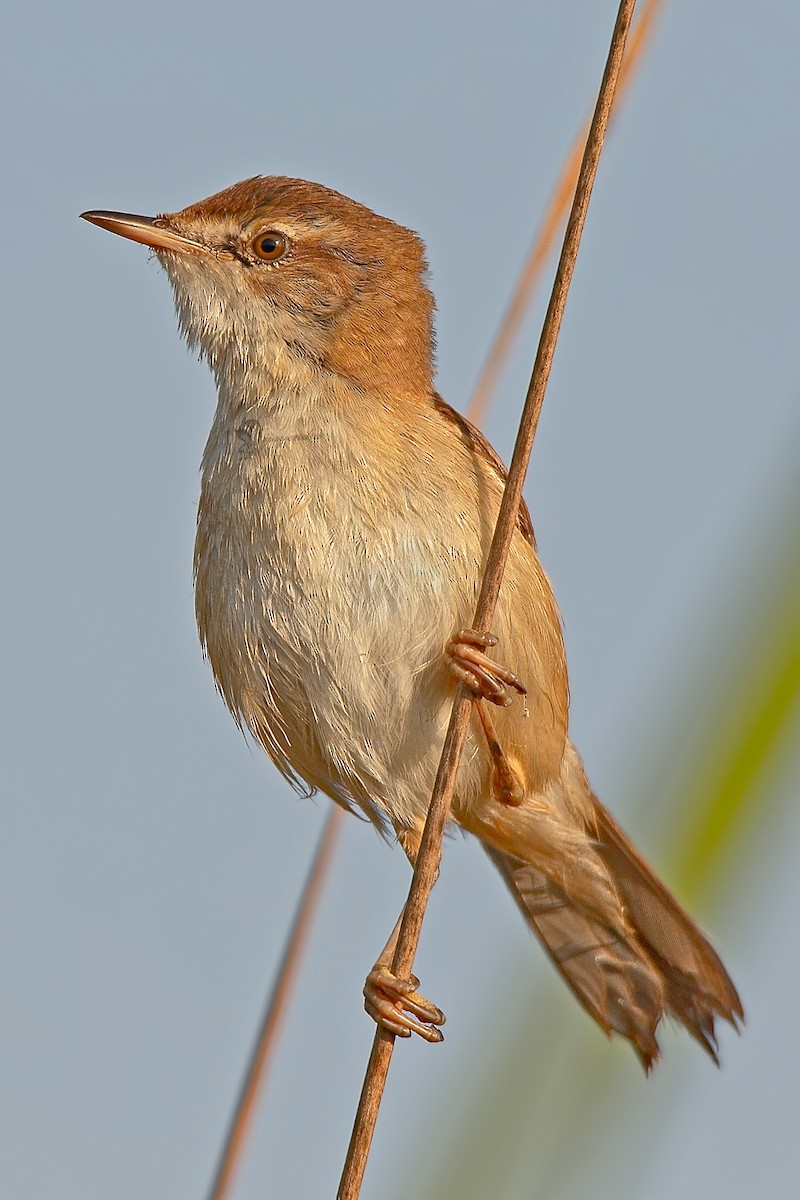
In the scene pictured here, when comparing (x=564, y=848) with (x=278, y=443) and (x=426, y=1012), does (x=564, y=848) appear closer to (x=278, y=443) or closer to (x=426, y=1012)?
(x=426, y=1012)

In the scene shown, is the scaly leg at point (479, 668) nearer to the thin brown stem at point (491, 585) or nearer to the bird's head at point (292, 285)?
the thin brown stem at point (491, 585)

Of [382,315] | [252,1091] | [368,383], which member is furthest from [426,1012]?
[382,315]

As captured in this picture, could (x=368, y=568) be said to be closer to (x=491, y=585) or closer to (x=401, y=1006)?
(x=491, y=585)

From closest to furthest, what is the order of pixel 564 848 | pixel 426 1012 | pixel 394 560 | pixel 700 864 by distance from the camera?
1. pixel 700 864
2. pixel 394 560
3. pixel 426 1012
4. pixel 564 848

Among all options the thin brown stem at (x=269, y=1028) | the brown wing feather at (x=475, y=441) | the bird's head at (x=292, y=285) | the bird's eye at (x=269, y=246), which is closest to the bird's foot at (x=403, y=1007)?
the thin brown stem at (x=269, y=1028)

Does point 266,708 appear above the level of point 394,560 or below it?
below

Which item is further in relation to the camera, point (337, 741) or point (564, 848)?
point (564, 848)

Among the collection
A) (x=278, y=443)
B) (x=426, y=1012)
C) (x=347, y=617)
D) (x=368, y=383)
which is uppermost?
(x=368, y=383)
